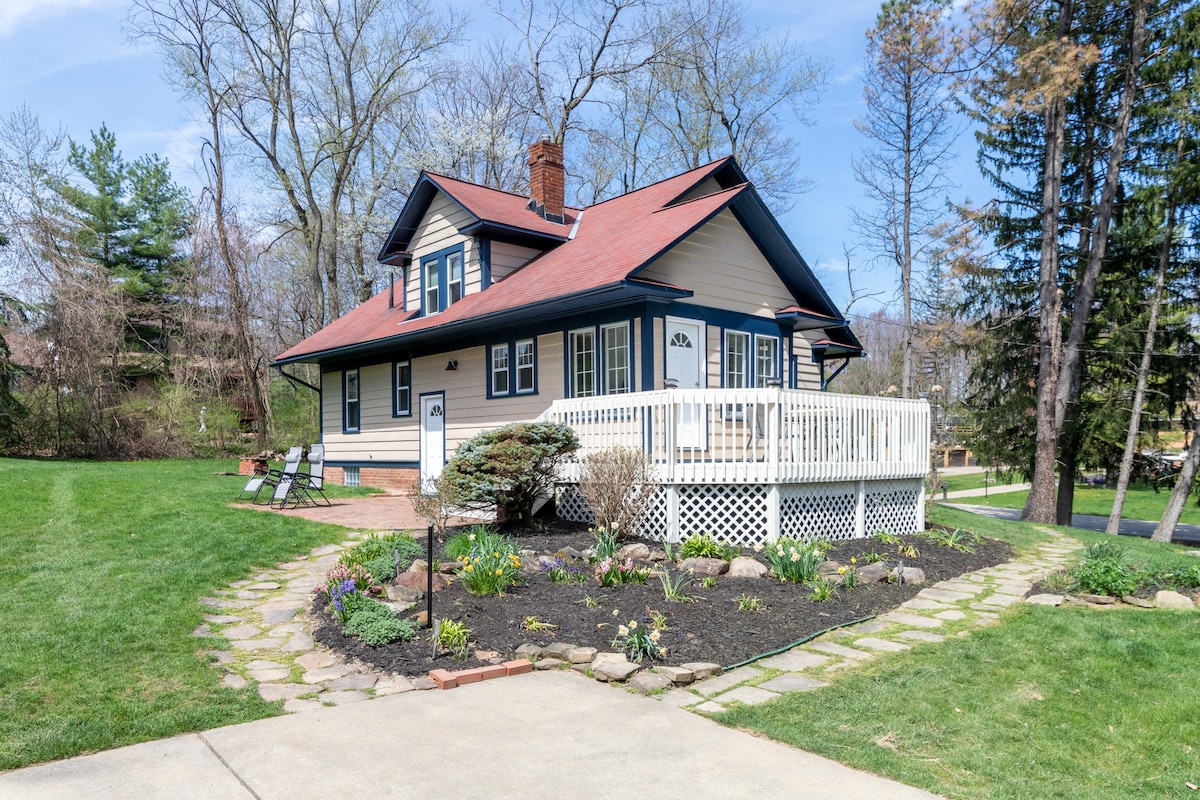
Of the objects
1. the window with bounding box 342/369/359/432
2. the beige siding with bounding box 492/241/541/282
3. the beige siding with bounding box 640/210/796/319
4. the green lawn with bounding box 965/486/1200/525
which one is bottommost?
the green lawn with bounding box 965/486/1200/525

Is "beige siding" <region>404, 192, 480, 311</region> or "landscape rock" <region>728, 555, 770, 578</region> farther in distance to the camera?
"beige siding" <region>404, 192, 480, 311</region>

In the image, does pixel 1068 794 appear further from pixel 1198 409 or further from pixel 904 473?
pixel 1198 409

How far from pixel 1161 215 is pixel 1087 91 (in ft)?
11.8

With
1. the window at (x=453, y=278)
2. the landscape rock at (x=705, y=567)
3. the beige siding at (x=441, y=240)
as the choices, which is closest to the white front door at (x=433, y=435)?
the window at (x=453, y=278)

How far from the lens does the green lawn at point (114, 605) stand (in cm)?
430

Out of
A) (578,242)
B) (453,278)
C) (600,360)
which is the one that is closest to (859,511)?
(600,360)

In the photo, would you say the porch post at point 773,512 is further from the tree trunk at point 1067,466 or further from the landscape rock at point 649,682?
the tree trunk at point 1067,466

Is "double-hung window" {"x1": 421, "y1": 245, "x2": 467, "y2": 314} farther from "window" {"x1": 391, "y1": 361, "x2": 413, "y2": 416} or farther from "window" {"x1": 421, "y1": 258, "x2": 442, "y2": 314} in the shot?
"window" {"x1": 391, "y1": 361, "x2": 413, "y2": 416}

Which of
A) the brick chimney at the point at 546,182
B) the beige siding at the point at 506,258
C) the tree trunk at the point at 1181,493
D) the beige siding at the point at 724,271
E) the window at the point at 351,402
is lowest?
the tree trunk at the point at 1181,493

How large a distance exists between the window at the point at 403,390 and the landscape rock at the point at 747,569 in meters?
10.5

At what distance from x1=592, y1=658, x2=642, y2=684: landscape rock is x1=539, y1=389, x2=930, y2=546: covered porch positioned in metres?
4.27

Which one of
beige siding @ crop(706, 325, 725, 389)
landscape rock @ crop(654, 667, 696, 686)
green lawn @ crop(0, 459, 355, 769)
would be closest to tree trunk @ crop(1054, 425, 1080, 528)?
beige siding @ crop(706, 325, 725, 389)

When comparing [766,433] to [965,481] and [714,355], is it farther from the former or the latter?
[965,481]

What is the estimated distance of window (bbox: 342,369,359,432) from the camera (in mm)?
19062
